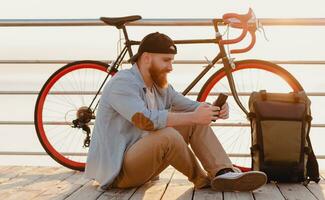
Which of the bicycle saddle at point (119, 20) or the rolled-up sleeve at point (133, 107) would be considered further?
the bicycle saddle at point (119, 20)

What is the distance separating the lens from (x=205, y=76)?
3.82 metres

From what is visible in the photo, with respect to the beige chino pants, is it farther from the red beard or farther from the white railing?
the white railing

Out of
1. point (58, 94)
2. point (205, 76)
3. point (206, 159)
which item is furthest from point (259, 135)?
point (58, 94)

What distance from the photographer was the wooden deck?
10.1 feet

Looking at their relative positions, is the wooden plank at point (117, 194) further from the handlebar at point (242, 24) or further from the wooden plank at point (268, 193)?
the handlebar at point (242, 24)

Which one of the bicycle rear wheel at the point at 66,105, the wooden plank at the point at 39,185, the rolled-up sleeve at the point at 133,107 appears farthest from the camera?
the bicycle rear wheel at the point at 66,105

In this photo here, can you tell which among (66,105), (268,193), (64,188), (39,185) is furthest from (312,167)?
(66,105)

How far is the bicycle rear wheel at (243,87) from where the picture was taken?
379 centimetres

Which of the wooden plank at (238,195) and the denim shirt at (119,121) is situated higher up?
the denim shirt at (119,121)

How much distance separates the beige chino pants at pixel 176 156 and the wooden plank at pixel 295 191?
340 millimetres

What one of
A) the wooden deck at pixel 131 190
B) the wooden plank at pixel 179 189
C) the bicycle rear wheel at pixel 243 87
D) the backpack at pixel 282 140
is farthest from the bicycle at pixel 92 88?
the wooden plank at pixel 179 189

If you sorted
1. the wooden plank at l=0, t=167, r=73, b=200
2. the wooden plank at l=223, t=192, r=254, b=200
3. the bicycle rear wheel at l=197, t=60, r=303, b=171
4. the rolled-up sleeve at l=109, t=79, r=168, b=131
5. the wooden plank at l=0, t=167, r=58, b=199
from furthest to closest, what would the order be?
the bicycle rear wheel at l=197, t=60, r=303, b=171, the wooden plank at l=0, t=167, r=58, b=199, the wooden plank at l=0, t=167, r=73, b=200, the wooden plank at l=223, t=192, r=254, b=200, the rolled-up sleeve at l=109, t=79, r=168, b=131

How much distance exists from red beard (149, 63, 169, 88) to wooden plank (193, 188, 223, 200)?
1.92ft

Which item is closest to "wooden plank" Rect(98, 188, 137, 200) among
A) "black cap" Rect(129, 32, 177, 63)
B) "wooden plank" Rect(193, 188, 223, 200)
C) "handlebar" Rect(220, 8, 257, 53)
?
"wooden plank" Rect(193, 188, 223, 200)
